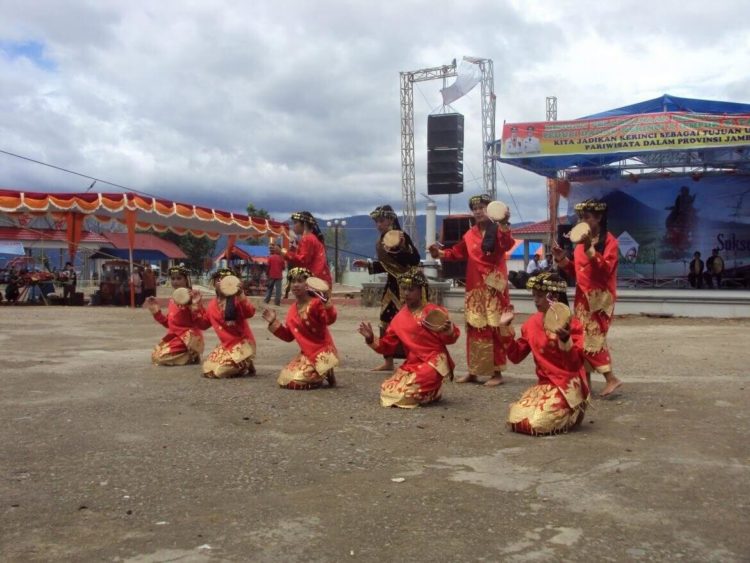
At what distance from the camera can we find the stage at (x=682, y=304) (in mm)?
15625

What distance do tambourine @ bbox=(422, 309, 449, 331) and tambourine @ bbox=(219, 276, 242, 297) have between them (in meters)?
2.17

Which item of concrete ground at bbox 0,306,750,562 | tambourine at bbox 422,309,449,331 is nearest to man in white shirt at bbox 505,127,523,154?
concrete ground at bbox 0,306,750,562

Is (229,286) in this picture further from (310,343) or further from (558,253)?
(558,253)

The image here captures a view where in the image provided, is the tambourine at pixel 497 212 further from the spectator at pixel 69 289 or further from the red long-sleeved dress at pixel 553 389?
the spectator at pixel 69 289

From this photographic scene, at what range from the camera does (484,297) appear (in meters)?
6.82

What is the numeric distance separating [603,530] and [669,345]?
26.0 feet

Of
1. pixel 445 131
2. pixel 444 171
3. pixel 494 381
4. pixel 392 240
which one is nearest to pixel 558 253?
pixel 494 381

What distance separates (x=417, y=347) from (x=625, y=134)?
14239mm

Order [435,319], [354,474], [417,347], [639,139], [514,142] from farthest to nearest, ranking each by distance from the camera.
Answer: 1. [514,142]
2. [639,139]
3. [417,347]
4. [435,319]
5. [354,474]

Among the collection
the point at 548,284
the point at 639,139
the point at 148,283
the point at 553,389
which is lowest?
the point at 553,389

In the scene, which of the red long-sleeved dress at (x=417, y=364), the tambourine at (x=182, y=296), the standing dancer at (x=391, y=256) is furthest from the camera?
the tambourine at (x=182, y=296)

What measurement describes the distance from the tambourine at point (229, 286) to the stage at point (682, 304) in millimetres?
9753

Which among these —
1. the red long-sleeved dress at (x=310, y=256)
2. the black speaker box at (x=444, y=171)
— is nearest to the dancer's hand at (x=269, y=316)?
the red long-sleeved dress at (x=310, y=256)

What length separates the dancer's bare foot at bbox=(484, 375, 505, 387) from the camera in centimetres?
679
